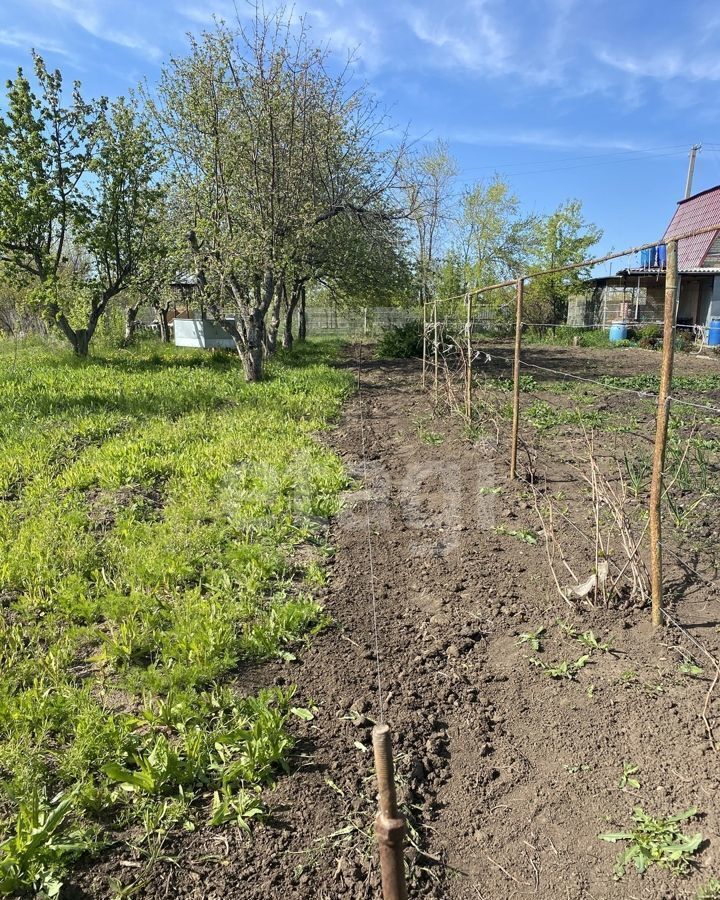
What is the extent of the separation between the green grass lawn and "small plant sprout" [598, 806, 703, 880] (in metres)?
1.15

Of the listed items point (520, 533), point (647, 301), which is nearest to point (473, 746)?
point (520, 533)

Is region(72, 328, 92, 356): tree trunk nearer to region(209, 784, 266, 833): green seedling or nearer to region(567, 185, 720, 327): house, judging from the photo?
region(209, 784, 266, 833): green seedling

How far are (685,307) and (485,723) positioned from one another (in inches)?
1084

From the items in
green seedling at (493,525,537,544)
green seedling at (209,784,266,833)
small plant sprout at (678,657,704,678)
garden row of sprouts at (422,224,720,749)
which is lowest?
green seedling at (209,784,266,833)

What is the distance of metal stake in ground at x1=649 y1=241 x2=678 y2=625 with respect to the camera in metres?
2.55

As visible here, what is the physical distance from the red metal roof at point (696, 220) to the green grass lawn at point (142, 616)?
2264cm

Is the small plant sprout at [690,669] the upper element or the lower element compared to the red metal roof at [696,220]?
lower

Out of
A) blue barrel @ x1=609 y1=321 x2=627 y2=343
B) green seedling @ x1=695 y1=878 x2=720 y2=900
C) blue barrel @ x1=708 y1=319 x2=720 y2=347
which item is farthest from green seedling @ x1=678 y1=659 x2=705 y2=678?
blue barrel @ x1=609 y1=321 x2=627 y2=343

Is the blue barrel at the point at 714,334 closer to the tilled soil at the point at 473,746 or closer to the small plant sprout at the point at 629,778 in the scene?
the tilled soil at the point at 473,746

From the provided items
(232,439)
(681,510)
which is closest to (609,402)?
(681,510)

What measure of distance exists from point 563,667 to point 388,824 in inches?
68.8

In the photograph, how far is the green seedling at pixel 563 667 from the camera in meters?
2.58

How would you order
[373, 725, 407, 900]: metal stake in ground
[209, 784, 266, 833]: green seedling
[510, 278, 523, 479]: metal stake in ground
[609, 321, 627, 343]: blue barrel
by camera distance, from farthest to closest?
[609, 321, 627, 343]: blue barrel
[510, 278, 523, 479]: metal stake in ground
[209, 784, 266, 833]: green seedling
[373, 725, 407, 900]: metal stake in ground

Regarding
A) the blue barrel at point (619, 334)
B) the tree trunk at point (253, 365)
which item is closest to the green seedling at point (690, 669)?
the tree trunk at point (253, 365)
